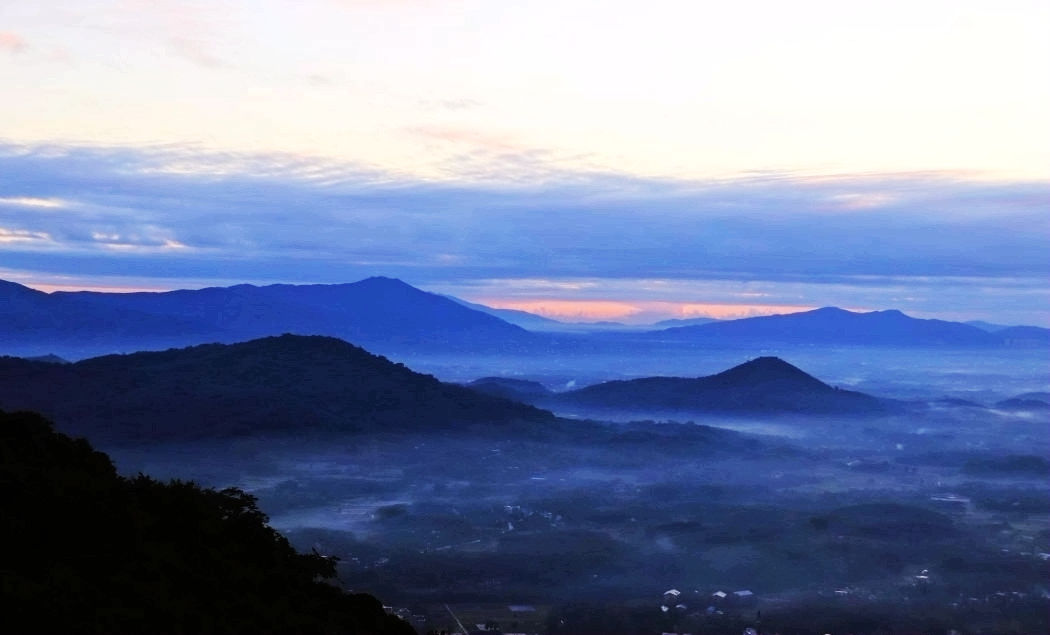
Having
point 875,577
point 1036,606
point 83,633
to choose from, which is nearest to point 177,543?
point 83,633

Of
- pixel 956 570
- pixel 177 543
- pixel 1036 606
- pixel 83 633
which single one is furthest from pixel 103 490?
pixel 956 570

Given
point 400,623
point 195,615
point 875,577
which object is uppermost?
point 195,615

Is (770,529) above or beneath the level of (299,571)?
beneath

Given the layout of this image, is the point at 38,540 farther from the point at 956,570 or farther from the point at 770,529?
the point at 770,529

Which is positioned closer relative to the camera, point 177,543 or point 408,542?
point 177,543

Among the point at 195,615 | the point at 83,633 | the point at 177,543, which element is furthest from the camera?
the point at 177,543

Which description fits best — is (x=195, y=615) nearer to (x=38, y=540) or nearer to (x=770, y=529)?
(x=38, y=540)

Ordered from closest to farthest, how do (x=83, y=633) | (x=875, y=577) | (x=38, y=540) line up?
(x=83, y=633) → (x=38, y=540) → (x=875, y=577)
